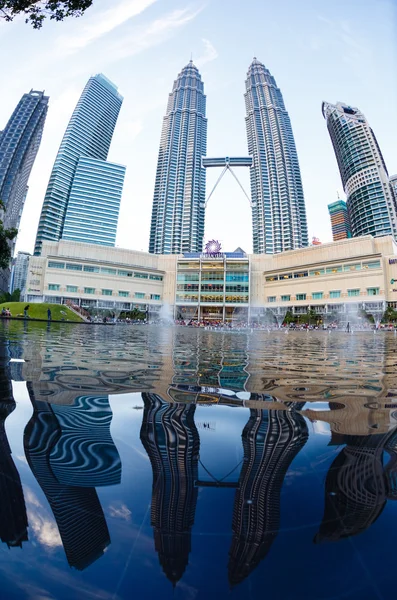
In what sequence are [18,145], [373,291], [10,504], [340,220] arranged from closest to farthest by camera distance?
[10,504] → [373,291] → [18,145] → [340,220]

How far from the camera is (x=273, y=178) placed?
446 ft

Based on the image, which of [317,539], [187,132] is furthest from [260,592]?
[187,132]

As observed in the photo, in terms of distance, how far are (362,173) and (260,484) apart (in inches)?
5221

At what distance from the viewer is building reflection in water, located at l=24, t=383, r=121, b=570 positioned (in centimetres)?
89

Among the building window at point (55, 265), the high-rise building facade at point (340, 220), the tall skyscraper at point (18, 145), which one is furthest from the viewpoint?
the high-rise building facade at point (340, 220)

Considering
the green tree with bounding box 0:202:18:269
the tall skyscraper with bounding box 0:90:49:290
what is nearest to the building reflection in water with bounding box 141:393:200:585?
the green tree with bounding box 0:202:18:269

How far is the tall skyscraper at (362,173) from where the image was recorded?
102312 millimetres

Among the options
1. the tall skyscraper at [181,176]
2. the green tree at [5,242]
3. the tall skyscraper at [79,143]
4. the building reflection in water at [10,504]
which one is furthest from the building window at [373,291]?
the tall skyscraper at [79,143]

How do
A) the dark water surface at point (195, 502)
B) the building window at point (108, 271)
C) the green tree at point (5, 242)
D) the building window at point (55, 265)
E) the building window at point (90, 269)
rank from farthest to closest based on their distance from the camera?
the building window at point (108, 271)
the building window at point (90, 269)
the building window at point (55, 265)
the green tree at point (5, 242)
the dark water surface at point (195, 502)

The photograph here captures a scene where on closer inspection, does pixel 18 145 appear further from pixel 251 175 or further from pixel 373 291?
pixel 373 291

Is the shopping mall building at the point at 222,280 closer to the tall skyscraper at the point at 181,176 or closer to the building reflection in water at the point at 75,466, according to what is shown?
the tall skyscraper at the point at 181,176

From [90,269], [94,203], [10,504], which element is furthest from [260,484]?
[94,203]

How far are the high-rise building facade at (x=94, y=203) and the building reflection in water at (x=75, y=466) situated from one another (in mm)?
123955

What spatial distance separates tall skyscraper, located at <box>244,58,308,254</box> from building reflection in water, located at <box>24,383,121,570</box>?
135m
